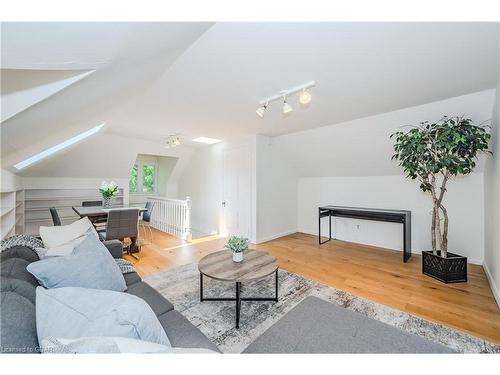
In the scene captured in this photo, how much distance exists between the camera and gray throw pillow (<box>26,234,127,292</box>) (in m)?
1.17

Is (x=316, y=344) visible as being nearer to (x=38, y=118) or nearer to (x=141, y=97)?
(x=38, y=118)

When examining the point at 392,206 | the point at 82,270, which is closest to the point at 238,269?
the point at 82,270

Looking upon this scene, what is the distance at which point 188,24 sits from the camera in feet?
4.20

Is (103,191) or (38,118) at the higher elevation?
(38,118)


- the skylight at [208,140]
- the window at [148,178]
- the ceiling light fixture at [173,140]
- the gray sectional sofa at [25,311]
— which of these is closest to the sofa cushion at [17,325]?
the gray sectional sofa at [25,311]

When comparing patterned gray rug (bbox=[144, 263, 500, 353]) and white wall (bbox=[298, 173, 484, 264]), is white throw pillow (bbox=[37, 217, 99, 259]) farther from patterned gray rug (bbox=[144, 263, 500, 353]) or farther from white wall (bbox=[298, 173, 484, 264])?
white wall (bbox=[298, 173, 484, 264])

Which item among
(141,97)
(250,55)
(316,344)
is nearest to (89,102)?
(141,97)

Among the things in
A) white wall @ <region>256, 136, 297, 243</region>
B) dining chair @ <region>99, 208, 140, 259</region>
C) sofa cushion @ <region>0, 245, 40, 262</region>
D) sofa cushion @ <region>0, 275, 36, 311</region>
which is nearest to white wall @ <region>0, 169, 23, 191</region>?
dining chair @ <region>99, 208, 140, 259</region>

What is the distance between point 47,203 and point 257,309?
5861 mm

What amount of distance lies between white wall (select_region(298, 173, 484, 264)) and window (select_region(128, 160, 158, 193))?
4933 mm

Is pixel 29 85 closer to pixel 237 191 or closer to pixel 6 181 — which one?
pixel 6 181

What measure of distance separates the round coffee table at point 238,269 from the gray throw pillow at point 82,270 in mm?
756
